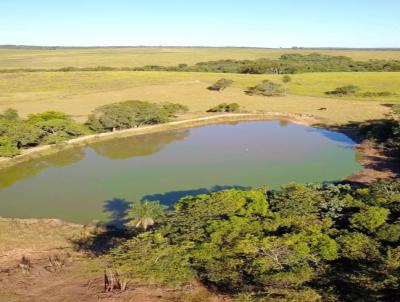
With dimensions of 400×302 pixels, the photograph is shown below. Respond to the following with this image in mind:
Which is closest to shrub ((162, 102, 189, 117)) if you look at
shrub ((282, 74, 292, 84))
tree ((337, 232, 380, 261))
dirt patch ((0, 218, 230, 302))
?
shrub ((282, 74, 292, 84))

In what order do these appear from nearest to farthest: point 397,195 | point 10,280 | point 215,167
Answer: point 10,280, point 397,195, point 215,167

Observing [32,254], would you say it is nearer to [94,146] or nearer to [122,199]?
[122,199]

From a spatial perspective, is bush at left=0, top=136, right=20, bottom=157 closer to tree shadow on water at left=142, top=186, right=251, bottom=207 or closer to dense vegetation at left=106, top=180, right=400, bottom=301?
tree shadow on water at left=142, top=186, right=251, bottom=207

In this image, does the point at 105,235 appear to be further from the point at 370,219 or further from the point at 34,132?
the point at 34,132

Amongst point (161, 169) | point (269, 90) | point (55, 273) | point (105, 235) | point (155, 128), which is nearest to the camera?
point (55, 273)

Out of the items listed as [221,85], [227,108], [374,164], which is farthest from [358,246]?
[221,85]

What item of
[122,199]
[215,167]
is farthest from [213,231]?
[215,167]
